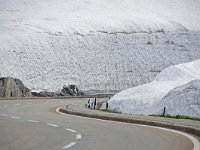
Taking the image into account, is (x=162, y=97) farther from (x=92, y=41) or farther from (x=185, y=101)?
(x=92, y=41)

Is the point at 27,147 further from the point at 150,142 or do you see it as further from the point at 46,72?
the point at 46,72

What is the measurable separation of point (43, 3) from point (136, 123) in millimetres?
110745

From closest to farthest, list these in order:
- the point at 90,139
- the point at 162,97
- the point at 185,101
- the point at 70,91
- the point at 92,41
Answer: the point at 90,139 < the point at 185,101 < the point at 162,97 < the point at 70,91 < the point at 92,41

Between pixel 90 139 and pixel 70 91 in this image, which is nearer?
pixel 90 139

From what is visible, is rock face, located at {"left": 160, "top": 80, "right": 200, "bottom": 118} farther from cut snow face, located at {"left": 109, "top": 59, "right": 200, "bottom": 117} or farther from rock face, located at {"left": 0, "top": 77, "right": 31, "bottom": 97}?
rock face, located at {"left": 0, "top": 77, "right": 31, "bottom": 97}

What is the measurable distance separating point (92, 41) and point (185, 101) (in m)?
74.0

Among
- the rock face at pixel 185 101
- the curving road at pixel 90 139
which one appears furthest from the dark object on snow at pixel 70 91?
the curving road at pixel 90 139

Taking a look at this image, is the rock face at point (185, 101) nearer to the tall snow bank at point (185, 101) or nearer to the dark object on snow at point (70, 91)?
the tall snow bank at point (185, 101)

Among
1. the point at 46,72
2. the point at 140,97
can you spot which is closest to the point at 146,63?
the point at 46,72

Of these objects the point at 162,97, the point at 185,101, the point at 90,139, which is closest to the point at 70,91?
the point at 162,97

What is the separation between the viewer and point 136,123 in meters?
22.0

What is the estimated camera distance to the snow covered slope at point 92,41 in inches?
3467

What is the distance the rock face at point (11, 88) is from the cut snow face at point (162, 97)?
19.7 m

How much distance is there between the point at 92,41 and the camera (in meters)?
101
